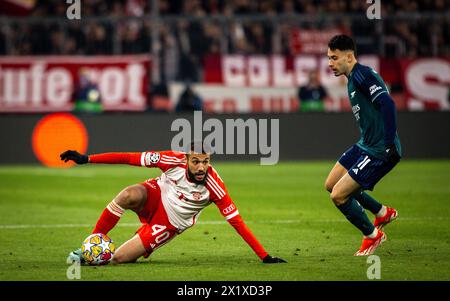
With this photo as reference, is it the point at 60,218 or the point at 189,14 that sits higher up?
the point at 189,14

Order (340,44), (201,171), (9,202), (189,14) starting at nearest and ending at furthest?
(201,171), (340,44), (9,202), (189,14)

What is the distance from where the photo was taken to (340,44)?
35.8ft

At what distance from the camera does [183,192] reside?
1053 centimetres

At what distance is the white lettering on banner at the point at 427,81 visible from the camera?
2719cm

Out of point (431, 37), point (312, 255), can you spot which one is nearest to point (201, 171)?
point (312, 255)

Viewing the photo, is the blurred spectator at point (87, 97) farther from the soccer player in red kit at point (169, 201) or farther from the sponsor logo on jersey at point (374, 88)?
the sponsor logo on jersey at point (374, 88)

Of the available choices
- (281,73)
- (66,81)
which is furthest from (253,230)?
(66,81)

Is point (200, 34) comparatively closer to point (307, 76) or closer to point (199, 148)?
point (307, 76)

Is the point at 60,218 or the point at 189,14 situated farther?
the point at 189,14

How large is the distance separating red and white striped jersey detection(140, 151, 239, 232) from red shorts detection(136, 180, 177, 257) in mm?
64

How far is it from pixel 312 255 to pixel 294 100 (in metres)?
16.8

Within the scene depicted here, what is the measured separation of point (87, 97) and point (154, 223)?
15915 mm
